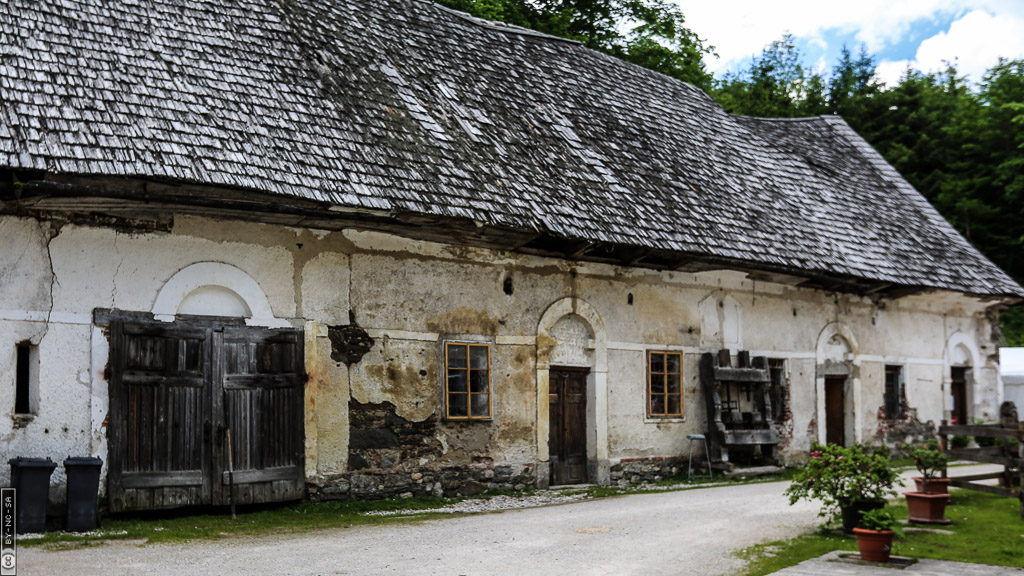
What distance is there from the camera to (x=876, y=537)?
9.09 metres

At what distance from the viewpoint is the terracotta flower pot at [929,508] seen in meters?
11.5

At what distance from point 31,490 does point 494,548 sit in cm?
443

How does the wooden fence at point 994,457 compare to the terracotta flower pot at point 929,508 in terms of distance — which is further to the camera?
the wooden fence at point 994,457

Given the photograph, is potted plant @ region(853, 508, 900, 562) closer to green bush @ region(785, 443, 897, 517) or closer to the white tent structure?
green bush @ region(785, 443, 897, 517)

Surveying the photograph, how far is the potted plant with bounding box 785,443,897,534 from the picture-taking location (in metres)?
10.2

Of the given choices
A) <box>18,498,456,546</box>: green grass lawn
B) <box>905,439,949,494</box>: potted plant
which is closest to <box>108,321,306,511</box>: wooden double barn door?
<box>18,498,456,546</box>: green grass lawn

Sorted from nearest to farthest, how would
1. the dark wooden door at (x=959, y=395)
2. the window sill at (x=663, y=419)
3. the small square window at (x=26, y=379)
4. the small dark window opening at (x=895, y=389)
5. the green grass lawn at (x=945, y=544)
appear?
the green grass lawn at (x=945, y=544) < the small square window at (x=26, y=379) < the window sill at (x=663, y=419) < the small dark window opening at (x=895, y=389) < the dark wooden door at (x=959, y=395)

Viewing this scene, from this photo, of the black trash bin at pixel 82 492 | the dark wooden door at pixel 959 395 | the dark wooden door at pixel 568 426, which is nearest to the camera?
the black trash bin at pixel 82 492

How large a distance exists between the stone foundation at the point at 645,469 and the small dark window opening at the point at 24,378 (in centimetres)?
812

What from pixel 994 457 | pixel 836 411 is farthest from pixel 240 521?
pixel 836 411

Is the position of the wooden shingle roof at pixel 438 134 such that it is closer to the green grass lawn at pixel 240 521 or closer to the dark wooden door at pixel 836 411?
the dark wooden door at pixel 836 411

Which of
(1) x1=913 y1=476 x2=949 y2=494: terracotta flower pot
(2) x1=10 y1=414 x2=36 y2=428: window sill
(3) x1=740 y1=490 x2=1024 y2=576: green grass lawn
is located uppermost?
(2) x1=10 y1=414 x2=36 y2=428: window sill

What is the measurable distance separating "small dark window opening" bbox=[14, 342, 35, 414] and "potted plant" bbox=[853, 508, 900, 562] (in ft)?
26.6

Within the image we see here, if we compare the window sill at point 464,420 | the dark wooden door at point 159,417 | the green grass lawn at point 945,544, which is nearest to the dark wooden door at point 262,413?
the dark wooden door at point 159,417
